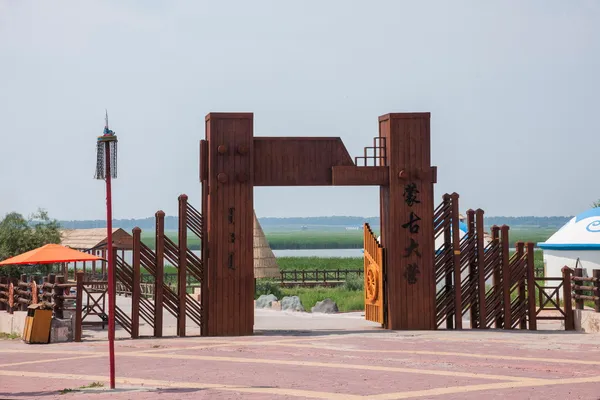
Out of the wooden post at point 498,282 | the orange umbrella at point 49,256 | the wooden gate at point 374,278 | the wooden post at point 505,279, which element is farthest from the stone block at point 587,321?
the orange umbrella at point 49,256

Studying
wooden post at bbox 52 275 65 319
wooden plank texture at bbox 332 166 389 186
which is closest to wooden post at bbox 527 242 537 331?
wooden plank texture at bbox 332 166 389 186

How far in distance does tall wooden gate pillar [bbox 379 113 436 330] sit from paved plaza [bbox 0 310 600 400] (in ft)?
2.86

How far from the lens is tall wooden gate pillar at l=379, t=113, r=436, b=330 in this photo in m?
22.6

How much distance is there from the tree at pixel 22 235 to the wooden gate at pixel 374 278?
65.8 ft

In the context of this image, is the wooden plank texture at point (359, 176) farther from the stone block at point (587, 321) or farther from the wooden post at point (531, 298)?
Answer: the stone block at point (587, 321)

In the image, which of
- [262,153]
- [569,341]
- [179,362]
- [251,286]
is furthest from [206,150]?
[569,341]

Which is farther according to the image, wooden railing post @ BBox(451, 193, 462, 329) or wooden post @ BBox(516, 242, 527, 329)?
wooden post @ BBox(516, 242, 527, 329)

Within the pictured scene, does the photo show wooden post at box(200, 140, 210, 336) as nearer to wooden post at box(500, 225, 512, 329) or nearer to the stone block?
wooden post at box(500, 225, 512, 329)

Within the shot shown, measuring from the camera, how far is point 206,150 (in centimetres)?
2241

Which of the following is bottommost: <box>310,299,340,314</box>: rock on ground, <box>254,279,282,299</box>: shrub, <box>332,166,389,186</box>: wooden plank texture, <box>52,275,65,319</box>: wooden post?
<box>310,299,340,314</box>: rock on ground

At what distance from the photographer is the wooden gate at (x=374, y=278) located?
22.9 meters

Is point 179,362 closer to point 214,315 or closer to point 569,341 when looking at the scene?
point 214,315

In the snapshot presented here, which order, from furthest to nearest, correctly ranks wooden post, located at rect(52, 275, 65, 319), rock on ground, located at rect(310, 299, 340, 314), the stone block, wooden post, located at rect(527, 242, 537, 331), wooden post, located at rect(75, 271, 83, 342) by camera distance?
rock on ground, located at rect(310, 299, 340, 314), wooden post, located at rect(527, 242, 537, 331), the stone block, wooden post, located at rect(52, 275, 65, 319), wooden post, located at rect(75, 271, 83, 342)

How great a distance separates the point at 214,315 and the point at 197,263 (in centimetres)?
125
